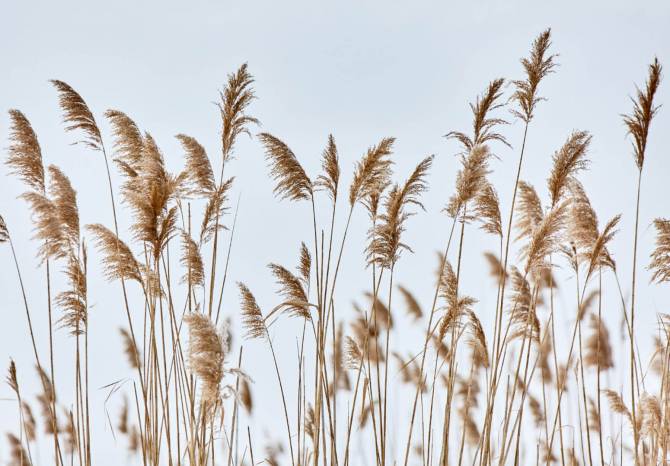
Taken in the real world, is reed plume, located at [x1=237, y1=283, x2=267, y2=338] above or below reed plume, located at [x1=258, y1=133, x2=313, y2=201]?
below

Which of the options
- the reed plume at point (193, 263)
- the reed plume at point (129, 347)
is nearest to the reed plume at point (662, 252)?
the reed plume at point (193, 263)

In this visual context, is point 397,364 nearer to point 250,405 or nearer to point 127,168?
point 250,405

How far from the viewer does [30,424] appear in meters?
7.19

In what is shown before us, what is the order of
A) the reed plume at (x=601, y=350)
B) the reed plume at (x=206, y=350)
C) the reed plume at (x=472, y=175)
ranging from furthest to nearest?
the reed plume at (x=601, y=350), the reed plume at (x=472, y=175), the reed plume at (x=206, y=350)

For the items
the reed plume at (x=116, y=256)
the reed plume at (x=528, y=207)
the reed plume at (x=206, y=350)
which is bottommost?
the reed plume at (x=206, y=350)

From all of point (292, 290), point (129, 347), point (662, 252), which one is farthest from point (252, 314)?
point (129, 347)

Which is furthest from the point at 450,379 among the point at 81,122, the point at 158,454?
the point at 81,122

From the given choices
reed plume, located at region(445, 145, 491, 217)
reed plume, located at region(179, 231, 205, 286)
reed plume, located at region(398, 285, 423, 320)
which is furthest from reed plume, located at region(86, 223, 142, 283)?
reed plume, located at region(398, 285, 423, 320)

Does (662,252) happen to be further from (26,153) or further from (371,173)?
(26,153)

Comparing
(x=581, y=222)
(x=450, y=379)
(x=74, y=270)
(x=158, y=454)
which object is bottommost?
(x=158, y=454)

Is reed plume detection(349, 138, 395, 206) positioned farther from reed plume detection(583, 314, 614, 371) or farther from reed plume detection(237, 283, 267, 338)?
reed plume detection(583, 314, 614, 371)

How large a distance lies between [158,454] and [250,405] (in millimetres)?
3502

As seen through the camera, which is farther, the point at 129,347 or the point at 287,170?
the point at 129,347

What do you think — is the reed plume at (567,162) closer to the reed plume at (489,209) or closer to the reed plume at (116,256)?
the reed plume at (489,209)
